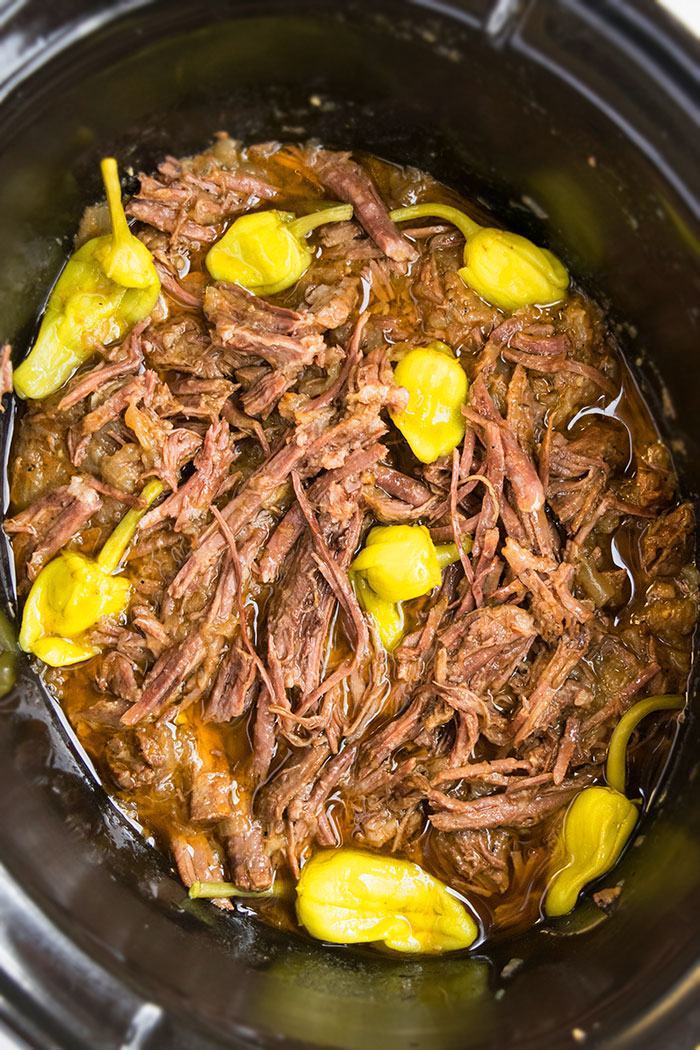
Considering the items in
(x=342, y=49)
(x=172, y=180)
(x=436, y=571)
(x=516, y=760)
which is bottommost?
(x=516, y=760)

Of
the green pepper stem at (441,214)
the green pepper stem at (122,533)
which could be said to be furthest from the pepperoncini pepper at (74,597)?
the green pepper stem at (441,214)

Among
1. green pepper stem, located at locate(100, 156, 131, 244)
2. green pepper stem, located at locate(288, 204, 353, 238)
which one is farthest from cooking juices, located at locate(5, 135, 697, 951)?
green pepper stem, located at locate(100, 156, 131, 244)

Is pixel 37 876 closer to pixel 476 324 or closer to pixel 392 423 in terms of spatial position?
pixel 392 423

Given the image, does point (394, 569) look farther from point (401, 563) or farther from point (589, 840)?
point (589, 840)

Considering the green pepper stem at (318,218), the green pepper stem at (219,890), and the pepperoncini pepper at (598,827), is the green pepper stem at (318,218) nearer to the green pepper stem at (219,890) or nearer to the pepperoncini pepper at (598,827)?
the pepperoncini pepper at (598,827)

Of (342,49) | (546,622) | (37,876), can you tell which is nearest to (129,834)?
(37,876)

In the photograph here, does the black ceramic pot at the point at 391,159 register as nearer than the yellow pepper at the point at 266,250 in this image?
Yes

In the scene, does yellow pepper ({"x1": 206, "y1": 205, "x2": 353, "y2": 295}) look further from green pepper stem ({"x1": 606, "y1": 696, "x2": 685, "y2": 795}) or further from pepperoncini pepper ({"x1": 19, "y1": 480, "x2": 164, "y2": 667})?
green pepper stem ({"x1": 606, "y1": 696, "x2": 685, "y2": 795})
